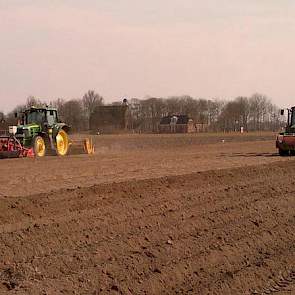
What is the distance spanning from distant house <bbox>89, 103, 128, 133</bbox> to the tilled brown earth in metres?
89.9

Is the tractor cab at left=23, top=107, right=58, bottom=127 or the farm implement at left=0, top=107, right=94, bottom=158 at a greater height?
the tractor cab at left=23, top=107, right=58, bottom=127

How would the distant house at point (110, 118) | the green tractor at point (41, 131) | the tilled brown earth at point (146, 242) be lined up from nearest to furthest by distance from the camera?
the tilled brown earth at point (146, 242), the green tractor at point (41, 131), the distant house at point (110, 118)

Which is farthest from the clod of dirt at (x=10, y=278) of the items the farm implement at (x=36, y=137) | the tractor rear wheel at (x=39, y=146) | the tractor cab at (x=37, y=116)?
the tractor cab at (x=37, y=116)

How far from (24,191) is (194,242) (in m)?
4.38

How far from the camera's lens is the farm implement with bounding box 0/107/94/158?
75.7 ft

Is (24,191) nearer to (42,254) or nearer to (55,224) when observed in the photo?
(55,224)

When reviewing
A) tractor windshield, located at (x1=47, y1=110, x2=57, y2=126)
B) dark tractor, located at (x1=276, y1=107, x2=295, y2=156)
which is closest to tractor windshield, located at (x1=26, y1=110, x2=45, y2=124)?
tractor windshield, located at (x1=47, y1=110, x2=57, y2=126)

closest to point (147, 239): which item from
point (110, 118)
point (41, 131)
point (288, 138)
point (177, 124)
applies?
point (288, 138)

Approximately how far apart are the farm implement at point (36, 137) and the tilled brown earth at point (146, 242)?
13.4 meters

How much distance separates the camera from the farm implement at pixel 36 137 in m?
23.1

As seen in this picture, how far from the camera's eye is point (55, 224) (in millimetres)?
7602

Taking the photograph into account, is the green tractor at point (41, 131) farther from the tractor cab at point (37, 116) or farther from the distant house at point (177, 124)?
the distant house at point (177, 124)

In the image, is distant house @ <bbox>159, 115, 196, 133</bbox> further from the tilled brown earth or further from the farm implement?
the tilled brown earth

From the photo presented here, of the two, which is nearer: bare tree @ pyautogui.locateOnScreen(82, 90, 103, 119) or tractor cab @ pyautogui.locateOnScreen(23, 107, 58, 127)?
tractor cab @ pyautogui.locateOnScreen(23, 107, 58, 127)
